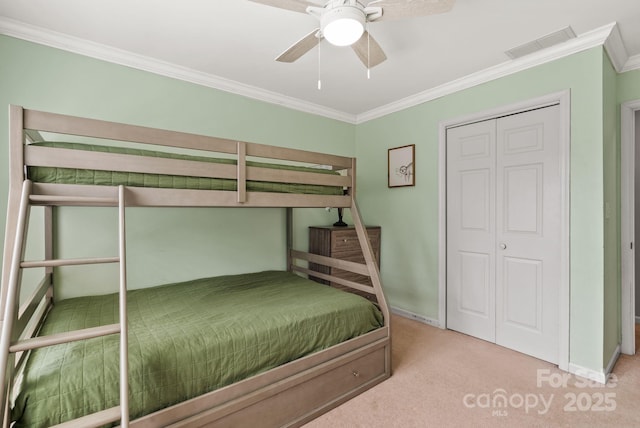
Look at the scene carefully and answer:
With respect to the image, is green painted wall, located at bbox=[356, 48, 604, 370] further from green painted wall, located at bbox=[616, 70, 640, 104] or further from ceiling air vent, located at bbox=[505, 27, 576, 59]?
green painted wall, located at bbox=[616, 70, 640, 104]

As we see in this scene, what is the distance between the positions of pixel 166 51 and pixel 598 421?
386cm

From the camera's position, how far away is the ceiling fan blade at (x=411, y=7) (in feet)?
4.58

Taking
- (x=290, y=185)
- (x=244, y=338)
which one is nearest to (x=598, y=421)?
(x=244, y=338)

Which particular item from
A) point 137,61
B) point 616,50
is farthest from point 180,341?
point 616,50

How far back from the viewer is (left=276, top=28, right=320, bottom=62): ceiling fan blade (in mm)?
1706

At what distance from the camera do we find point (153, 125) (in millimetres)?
2537

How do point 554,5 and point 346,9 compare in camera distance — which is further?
point 554,5

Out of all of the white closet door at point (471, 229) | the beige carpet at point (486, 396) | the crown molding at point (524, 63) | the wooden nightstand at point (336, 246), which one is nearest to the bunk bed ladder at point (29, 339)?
the beige carpet at point (486, 396)

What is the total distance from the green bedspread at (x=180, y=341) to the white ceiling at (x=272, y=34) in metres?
1.89

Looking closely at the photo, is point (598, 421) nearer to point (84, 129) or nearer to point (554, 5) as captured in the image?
point (554, 5)

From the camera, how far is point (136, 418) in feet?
4.09

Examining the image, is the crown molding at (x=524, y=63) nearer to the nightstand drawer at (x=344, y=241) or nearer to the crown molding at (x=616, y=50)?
the crown molding at (x=616, y=50)

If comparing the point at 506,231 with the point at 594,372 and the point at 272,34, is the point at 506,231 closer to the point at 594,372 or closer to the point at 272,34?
the point at 594,372

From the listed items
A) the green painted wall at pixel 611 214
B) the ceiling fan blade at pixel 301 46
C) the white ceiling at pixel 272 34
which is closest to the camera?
the ceiling fan blade at pixel 301 46
